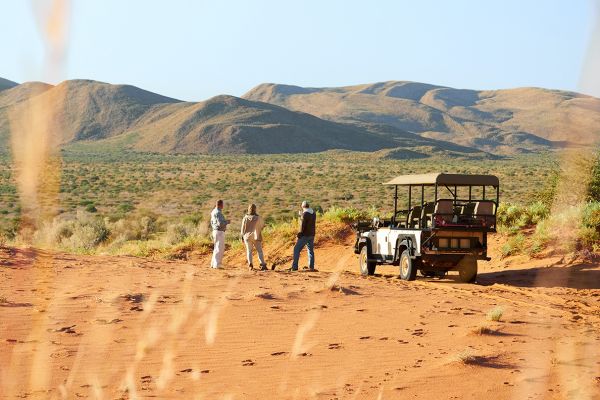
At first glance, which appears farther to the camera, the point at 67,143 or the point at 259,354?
the point at 67,143

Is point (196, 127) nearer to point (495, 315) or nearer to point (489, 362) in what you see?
point (495, 315)

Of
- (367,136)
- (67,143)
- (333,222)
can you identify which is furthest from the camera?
(367,136)

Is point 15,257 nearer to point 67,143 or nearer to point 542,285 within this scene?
point 542,285

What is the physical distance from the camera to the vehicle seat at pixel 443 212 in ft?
54.6

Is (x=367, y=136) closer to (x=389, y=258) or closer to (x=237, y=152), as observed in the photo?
(x=237, y=152)

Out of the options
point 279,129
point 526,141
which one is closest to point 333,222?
point 279,129

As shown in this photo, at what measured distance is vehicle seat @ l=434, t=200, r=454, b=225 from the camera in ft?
54.6

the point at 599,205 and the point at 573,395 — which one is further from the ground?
the point at 599,205

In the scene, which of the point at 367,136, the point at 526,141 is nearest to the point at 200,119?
the point at 367,136

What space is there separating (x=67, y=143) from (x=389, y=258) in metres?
136

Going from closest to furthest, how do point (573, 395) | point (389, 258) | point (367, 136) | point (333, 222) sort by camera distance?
point (573, 395) → point (389, 258) → point (333, 222) → point (367, 136)

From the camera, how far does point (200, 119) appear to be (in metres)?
153

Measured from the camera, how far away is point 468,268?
17328 mm

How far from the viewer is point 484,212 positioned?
17.2m
